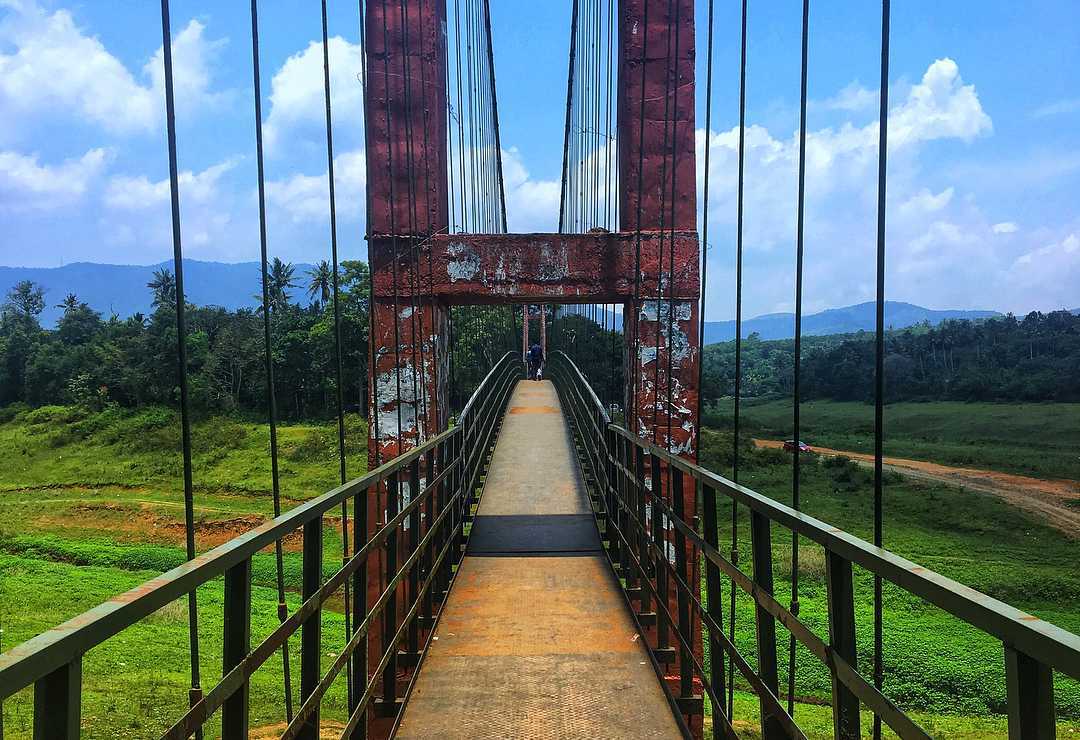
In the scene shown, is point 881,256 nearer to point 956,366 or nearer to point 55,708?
point 55,708

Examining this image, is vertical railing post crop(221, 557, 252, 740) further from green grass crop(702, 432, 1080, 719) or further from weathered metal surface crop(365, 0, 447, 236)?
green grass crop(702, 432, 1080, 719)

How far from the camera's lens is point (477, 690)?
3.38 meters

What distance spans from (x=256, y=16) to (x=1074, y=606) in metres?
27.8

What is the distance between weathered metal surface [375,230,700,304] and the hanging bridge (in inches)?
0.6

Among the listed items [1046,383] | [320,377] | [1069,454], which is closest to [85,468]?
[320,377]

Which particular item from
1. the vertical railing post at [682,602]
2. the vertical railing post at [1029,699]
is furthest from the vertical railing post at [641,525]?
the vertical railing post at [1029,699]

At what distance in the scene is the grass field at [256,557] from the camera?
14891 mm

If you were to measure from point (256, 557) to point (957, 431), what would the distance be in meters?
43.9

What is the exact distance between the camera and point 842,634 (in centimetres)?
156

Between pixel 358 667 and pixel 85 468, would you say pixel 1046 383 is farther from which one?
pixel 358 667

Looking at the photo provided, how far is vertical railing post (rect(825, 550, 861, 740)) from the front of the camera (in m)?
1.55


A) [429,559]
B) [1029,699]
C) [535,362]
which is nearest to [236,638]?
[1029,699]

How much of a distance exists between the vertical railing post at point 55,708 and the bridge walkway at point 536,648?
2.16m

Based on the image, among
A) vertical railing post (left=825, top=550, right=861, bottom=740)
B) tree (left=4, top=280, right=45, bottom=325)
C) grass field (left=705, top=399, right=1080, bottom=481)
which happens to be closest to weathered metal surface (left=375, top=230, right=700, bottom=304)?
vertical railing post (left=825, top=550, right=861, bottom=740)
